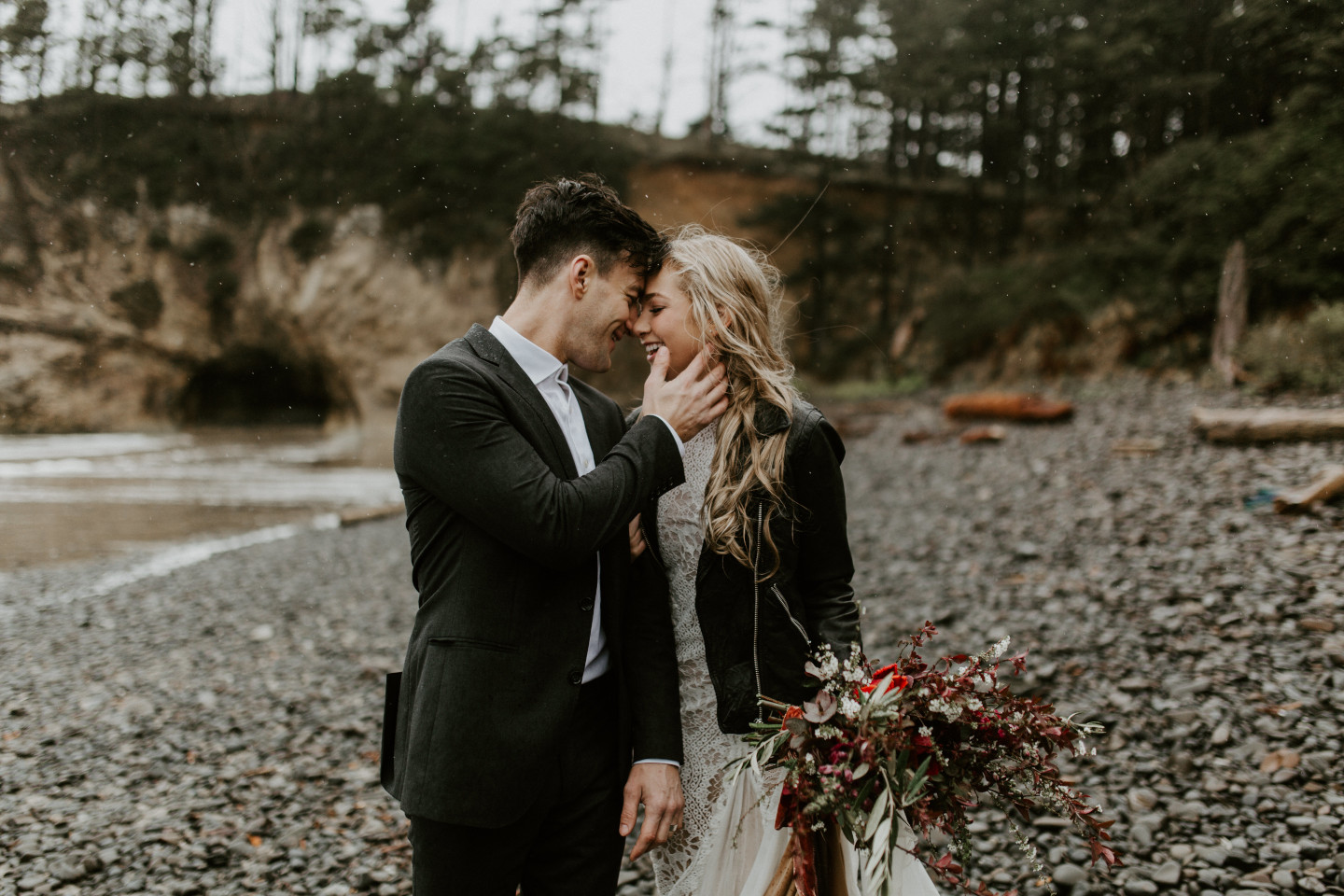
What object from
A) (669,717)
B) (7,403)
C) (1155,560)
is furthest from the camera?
(7,403)

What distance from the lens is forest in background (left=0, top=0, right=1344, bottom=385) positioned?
55.4 ft

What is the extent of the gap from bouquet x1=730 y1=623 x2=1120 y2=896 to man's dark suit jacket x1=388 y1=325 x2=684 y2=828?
569mm

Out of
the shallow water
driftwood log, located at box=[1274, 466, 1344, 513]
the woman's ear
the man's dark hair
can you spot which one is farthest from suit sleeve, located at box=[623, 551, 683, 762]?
the shallow water

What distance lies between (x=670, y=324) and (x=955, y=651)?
4.54 m

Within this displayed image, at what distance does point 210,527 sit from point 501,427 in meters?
15.5

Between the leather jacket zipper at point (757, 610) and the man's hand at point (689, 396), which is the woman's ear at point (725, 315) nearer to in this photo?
the man's hand at point (689, 396)

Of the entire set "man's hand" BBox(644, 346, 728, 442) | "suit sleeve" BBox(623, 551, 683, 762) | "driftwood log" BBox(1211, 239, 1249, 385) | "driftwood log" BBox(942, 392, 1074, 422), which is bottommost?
"suit sleeve" BBox(623, 551, 683, 762)

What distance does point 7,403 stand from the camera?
2592cm

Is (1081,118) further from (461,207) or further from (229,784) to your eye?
(229,784)

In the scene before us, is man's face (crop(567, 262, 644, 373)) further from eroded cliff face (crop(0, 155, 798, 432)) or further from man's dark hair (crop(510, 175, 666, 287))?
eroded cliff face (crop(0, 155, 798, 432))

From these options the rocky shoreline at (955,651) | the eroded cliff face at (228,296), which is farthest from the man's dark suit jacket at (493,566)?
the eroded cliff face at (228,296)

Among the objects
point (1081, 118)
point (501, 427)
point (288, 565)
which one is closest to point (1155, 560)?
point (501, 427)

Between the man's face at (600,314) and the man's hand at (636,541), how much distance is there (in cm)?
47

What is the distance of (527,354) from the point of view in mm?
2027
